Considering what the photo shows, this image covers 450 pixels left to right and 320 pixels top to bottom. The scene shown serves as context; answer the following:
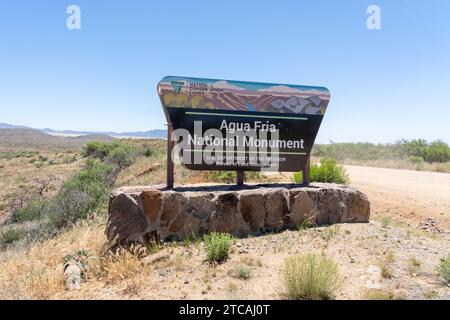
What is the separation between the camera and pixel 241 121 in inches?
311

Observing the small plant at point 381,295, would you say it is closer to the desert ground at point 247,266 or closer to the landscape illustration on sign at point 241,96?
the desert ground at point 247,266

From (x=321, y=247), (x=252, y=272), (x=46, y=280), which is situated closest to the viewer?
(x=46, y=280)

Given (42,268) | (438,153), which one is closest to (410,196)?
(42,268)

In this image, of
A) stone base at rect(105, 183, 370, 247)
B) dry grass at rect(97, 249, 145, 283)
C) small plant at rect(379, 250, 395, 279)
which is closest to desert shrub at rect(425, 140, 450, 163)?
stone base at rect(105, 183, 370, 247)

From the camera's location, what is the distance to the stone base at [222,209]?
662cm

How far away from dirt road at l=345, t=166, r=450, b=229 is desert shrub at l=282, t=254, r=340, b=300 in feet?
18.7

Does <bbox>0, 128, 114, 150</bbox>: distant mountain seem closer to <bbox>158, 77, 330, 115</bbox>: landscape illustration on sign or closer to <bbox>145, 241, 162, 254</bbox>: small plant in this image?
<bbox>158, 77, 330, 115</bbox>: landscape illustration on sign

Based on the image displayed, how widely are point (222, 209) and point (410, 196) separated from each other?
Result: 7.04 m

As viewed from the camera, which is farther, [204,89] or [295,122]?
[295,122]

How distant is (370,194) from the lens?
38.5 ft

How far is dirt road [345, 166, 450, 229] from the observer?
9.65 meters
